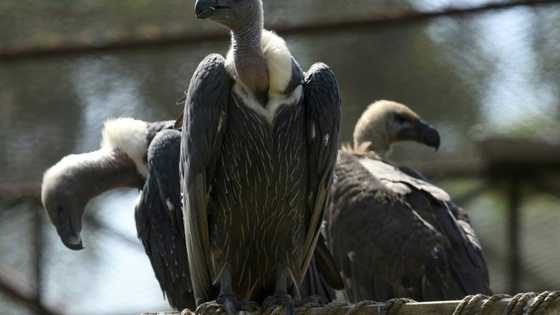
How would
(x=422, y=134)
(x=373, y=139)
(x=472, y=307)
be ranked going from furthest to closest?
(x=373, y=139)
(x=422, y=134)
(x=472, y=307)

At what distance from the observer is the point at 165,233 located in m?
7.45

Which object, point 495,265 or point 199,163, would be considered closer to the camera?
point 199,163

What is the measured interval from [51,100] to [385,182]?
388cm

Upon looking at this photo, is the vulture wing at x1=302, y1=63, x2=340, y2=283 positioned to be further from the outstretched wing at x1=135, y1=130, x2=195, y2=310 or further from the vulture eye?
the vulture eye

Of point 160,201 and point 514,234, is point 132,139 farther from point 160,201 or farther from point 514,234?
point 514,234

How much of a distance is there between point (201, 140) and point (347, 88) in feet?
16.8

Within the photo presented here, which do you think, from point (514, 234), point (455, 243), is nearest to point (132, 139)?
point (455, 243)

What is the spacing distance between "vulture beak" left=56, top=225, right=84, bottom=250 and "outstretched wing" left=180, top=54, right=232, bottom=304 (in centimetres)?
195

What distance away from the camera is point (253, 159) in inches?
259

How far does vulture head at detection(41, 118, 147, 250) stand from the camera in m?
8.31

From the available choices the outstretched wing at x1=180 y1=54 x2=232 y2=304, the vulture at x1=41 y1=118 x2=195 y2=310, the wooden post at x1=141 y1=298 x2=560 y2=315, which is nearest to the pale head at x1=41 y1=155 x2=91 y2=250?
the vulture at x1=41 y1=118 x2=195 y2=310

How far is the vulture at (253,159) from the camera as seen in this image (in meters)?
6.51

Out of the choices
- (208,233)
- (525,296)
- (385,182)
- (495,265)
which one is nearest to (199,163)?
(208,233)

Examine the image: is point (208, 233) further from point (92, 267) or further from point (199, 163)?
point (92, 267)
